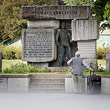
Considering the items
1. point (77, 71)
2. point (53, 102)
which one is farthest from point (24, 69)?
point (53, 102)

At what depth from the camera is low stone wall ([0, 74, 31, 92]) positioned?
15469mm

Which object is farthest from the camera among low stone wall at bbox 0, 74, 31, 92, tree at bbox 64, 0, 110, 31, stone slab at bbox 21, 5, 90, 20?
tree at bbox 64, 0, 110, 31

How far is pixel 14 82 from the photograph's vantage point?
50.9ft

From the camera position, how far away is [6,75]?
51.0 feet

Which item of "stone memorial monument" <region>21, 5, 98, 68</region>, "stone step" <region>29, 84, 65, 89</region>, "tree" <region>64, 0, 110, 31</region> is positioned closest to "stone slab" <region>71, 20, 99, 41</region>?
"stone memorial monument" <region>21, 5, 98, 68</region>

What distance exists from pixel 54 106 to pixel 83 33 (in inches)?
283

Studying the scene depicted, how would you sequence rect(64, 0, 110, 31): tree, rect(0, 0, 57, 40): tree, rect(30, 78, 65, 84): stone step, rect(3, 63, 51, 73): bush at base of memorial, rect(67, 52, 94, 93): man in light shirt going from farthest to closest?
rect(0, 0, 57, 40): tree < rect(64, 0, 110, 31): tree < rect(3, 63, 51, 73): bush at base of memorial < rect(30, 78, 65, 84): stone step < rect(67, 52, 94, 93): man in light shirt

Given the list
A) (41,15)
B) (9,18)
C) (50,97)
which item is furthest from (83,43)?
(9,18)

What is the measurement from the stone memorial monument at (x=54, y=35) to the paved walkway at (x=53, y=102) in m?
4.10

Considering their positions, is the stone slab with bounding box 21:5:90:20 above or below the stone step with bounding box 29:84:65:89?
above

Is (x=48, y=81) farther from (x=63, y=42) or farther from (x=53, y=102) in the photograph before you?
(x=53, y=102)

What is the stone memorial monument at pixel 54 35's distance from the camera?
59.3 feet

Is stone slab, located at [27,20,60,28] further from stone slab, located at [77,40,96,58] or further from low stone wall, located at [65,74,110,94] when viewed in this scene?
low stone wall, located at [65,74,110,94]

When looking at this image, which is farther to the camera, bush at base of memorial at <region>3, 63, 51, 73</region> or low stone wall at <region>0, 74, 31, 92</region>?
bush at base of memorial at <region>3, 63, 51, 73</region>
